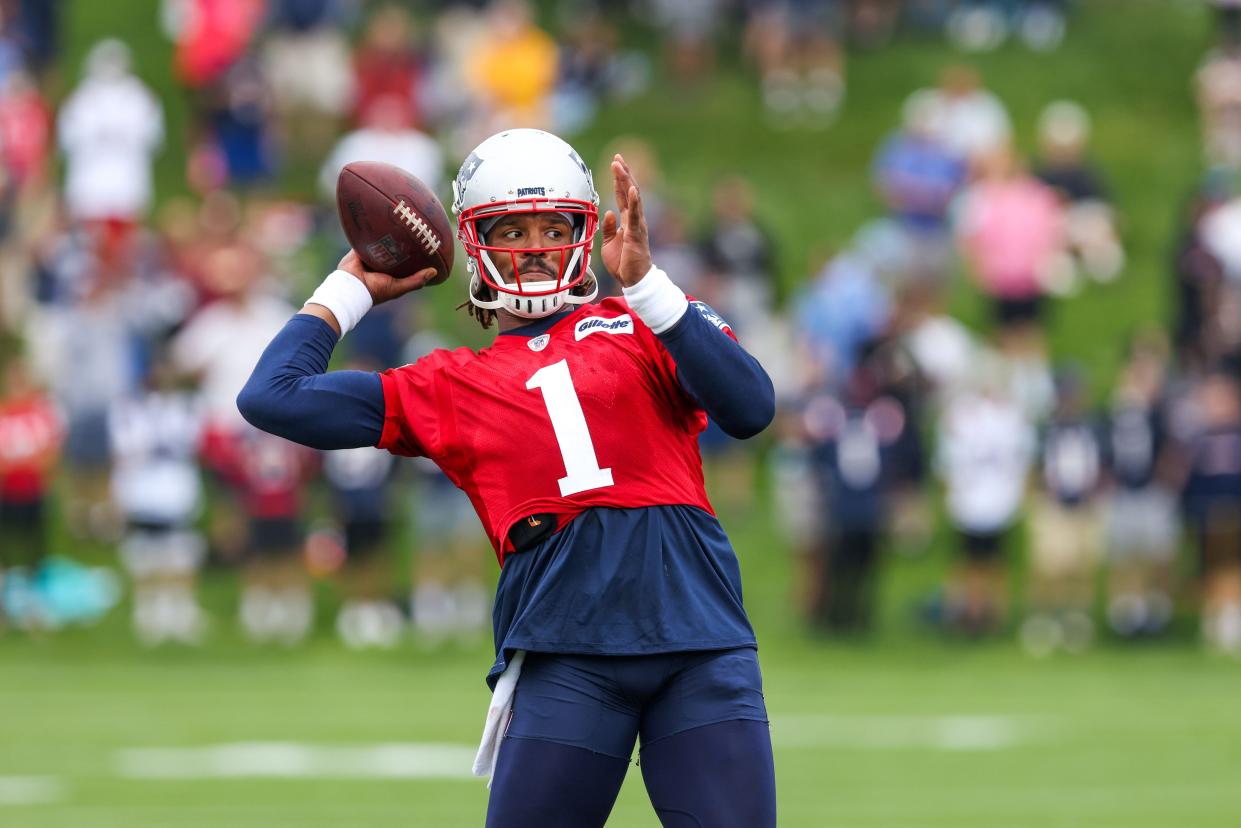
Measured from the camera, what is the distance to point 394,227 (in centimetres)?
461

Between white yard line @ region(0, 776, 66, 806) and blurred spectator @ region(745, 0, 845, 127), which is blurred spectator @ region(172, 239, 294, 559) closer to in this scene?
white yard line @ region(0, 776, 66, 806)

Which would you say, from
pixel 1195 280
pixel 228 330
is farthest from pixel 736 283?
pixel 228 330

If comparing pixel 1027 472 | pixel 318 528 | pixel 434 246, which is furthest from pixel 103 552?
pixel 434 246

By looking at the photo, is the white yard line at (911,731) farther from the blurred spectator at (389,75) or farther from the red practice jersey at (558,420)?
the blurred spectator at (389,75)

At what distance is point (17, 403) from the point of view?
14.5m

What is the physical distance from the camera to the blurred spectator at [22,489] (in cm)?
1455

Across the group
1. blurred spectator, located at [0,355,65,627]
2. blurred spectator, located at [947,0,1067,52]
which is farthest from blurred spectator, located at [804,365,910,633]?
blurred spectator, located at [947,0,1067,52]

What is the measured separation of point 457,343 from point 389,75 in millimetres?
2801

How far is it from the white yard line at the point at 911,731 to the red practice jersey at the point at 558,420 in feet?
22.8

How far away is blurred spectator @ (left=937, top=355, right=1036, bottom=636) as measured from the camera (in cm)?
1446

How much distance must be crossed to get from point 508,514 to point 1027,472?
11823mm

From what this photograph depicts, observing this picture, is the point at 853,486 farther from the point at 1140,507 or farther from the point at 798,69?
the point at 798,69

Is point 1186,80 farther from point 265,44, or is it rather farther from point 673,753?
point 673,753

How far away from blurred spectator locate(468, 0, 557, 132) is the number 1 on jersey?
1376cm
